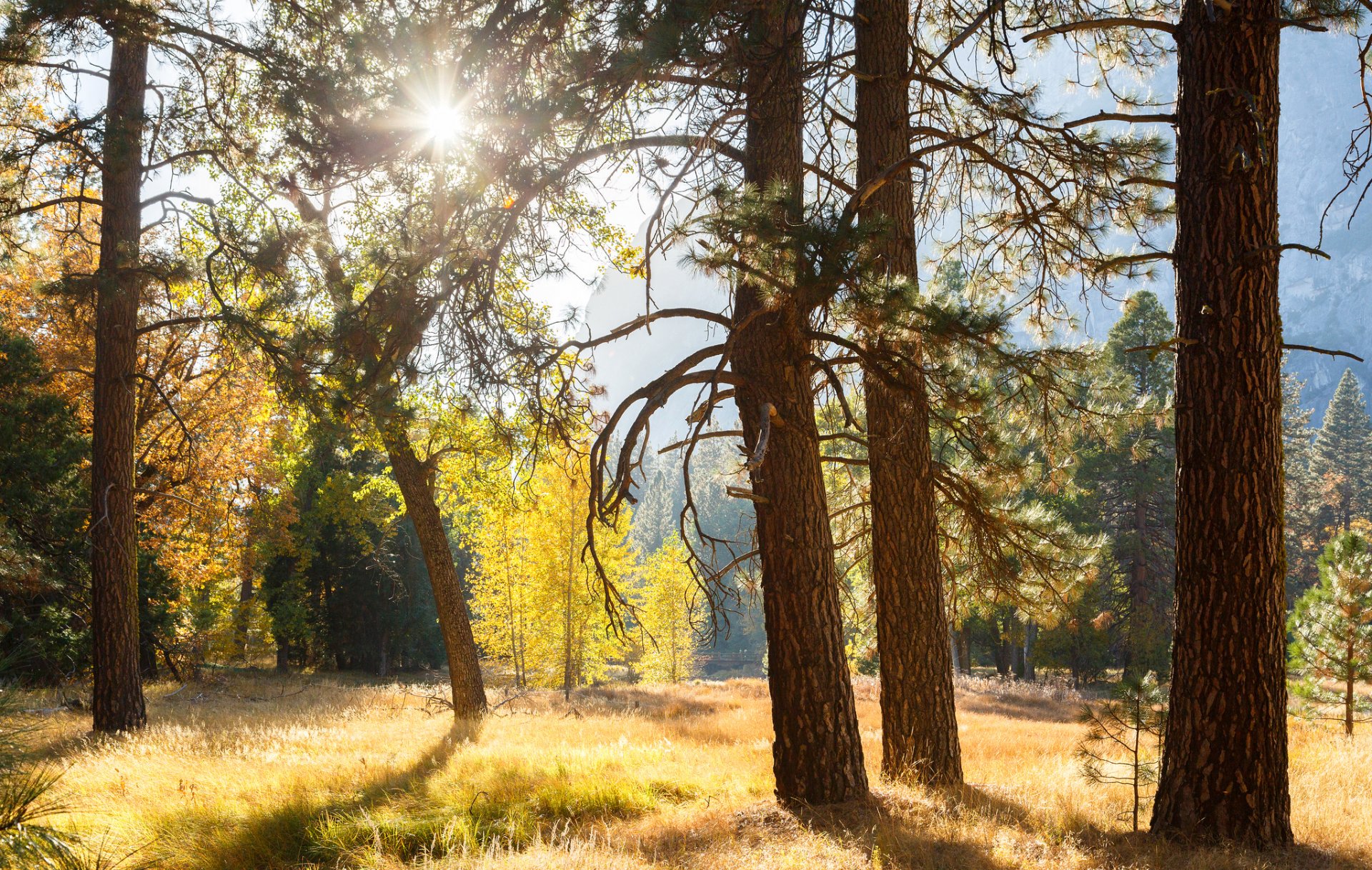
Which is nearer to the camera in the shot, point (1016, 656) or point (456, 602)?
point (456, 602)

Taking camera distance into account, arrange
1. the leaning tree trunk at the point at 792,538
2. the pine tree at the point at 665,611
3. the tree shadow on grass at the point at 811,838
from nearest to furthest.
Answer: the tree shadow on grass at the point at 811,838
the leaning tree trunk at the point at 792,538
the pine tree at the point at 665,611

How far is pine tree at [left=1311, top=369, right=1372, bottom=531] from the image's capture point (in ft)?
157

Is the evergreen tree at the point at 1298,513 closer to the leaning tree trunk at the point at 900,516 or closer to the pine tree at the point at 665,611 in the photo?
the pine tree at the point at 665,611

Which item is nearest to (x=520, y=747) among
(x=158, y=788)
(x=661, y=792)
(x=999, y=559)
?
(x=661, y=792)

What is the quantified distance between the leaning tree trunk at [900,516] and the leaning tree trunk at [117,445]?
7.94m

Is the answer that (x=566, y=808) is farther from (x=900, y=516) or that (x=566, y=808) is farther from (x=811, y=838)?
(x=900, y=516)

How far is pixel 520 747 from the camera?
7676 millimetres

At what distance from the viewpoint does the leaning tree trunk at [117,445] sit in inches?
327

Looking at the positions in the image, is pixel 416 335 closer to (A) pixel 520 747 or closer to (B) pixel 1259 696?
(A) pixel 520 747

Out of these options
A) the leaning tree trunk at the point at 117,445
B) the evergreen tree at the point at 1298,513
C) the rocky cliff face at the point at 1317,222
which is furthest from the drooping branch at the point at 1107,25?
the rocky cliff face at the point at 1317,222

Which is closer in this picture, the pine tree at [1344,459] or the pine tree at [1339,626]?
the pine tree at [1339,626]

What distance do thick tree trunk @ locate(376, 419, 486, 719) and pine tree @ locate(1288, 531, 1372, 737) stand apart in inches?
507

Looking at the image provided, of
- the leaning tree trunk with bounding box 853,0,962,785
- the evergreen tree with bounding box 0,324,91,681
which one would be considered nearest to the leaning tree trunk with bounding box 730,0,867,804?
the leaning tree trunk with bounding box 853,0,962,785

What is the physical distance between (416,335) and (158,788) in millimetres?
3893
